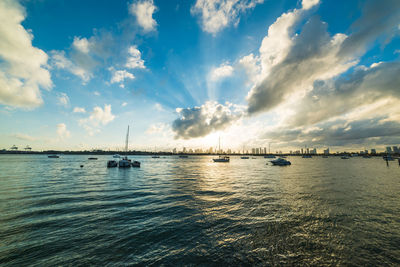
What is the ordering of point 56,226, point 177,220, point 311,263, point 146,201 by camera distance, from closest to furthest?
point 311,263, point 56,226, point 177,220, point 146,201

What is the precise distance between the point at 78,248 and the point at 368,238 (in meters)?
16.0

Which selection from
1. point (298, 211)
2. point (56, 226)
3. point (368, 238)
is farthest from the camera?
point (298, 211)

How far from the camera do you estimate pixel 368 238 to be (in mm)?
9023

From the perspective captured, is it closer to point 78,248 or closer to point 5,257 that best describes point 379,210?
point 78,248

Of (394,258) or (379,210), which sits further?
(379,210)

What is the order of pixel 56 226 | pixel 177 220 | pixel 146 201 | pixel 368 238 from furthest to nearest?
pixel 146 201 < pixel 177 220 < pixel 56 226 < pixel 368 238

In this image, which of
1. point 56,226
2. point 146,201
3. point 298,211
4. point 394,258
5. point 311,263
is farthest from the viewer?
point 146,201

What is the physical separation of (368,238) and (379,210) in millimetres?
7678

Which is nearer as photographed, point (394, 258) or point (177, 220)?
point (394, 258)

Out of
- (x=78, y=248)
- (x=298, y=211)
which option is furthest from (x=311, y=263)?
(x=78, y=248)

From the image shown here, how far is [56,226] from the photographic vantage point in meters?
10.2

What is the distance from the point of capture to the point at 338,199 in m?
17.1

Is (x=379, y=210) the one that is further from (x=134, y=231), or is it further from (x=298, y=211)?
(x=134, y=231)

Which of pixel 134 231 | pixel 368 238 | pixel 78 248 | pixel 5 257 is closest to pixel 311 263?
pixel 368 238
